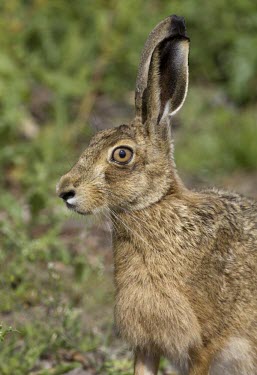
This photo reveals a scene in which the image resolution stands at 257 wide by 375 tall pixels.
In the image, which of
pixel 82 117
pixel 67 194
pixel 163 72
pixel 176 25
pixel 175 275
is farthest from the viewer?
pixel 82 117

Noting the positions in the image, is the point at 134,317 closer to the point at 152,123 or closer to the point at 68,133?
the point at 152,123

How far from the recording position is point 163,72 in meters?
6.14

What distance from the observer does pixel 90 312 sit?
7.71m

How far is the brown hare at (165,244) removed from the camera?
5.82 m

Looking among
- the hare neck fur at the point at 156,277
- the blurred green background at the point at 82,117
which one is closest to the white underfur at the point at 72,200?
the hare neck fur at the point at 156,277

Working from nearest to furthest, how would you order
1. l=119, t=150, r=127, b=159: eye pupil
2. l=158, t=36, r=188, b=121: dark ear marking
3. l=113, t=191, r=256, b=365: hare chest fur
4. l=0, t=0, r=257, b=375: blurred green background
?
l=113, t=191, r=256, b=365: hare chest fur → l=119, t=150, r=127, b=159: eye pupil → l=158, t=36, r=188, b=121: dark ear marking → l=0, t=0, r=257, b=375: blurred green background

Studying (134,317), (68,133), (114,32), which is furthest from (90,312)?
(114,32)

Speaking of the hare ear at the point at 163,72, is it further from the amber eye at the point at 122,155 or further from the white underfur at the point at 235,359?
the white underfur at the point at 235,359

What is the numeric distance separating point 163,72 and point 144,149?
49cm

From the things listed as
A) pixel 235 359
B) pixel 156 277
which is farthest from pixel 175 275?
pixel 235 359

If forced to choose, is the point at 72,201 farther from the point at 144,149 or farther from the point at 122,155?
the point at 144,149

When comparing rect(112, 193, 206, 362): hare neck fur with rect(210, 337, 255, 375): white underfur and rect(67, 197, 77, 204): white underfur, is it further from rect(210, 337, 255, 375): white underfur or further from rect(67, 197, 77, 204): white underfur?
rect(67, 197, 77, 204): white underfur

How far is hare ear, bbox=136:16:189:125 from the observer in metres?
5.99

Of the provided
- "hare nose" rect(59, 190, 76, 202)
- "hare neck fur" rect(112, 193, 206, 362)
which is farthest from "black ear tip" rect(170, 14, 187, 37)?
"hare nose" rect(59, 190, 76, 202)
